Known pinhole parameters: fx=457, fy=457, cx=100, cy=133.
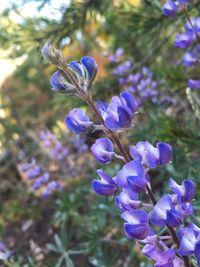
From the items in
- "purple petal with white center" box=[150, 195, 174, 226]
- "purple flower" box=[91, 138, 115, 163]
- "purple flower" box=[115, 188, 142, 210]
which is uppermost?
"purple flower" box=[91, 138, 115, 163]

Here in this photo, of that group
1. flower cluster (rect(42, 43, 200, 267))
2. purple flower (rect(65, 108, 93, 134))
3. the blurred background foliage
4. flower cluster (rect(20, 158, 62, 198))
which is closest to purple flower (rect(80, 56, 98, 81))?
flower cluster (rect(42, 43, 200, 267))

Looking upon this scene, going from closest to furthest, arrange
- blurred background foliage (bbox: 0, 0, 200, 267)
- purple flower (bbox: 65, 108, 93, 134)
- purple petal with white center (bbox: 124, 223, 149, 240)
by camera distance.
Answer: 1. purple petal with white center (bbox: 124, 223, 149, 240)
2. purple flower (bbox: 65, 108, 93, 134)
3. blurred background foliage (bbox: 0, 0, 200, 267)

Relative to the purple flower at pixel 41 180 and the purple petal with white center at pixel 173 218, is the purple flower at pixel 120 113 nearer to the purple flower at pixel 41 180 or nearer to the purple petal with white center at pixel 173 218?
the purple petal with white center at pixel 173 218

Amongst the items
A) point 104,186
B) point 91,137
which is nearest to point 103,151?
A: point 104,186

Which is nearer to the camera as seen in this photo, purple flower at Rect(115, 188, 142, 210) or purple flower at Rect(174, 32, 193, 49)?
purple flower at Rect(115, 188, 142, 210)

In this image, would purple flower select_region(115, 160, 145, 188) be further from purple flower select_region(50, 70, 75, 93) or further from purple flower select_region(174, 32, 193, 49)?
purple flower select_region(174, 32, 193, 49)

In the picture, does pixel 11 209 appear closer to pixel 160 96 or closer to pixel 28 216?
pixel 28 216

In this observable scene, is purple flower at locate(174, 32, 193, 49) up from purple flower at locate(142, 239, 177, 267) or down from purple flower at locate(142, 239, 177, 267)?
up

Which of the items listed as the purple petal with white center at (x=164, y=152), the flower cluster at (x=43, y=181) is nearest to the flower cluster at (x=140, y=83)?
the flower cluster at (x=43, y=181)
